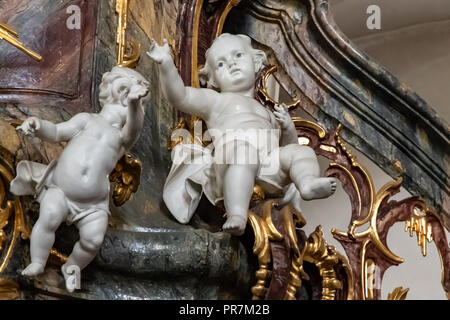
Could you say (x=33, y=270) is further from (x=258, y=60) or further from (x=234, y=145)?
(x=258, y=60)

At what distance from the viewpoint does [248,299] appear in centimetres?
329

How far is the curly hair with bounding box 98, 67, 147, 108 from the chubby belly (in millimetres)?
168

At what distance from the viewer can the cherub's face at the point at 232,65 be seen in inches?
140

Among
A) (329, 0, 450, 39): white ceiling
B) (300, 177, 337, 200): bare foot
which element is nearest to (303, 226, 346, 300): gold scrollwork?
(300, 177, 337, 200): bare foot

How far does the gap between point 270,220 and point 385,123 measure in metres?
1.06

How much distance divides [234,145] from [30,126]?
22.6 inches

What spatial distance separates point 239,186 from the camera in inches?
126

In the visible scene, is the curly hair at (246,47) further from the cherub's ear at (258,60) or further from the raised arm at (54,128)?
the raised arm at (54,128)

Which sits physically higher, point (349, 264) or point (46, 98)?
point (46, 98)
